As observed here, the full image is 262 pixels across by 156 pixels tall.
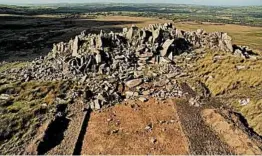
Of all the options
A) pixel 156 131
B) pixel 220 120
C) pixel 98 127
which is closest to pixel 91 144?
pixel 98 127

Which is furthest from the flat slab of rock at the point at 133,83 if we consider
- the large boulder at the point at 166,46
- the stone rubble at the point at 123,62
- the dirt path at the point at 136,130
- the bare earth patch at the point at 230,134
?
the bare earth patch at the point at 230,134

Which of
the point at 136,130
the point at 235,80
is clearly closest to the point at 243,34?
the point at 235,80

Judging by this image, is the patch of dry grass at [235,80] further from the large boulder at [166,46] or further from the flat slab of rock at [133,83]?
the flat slab of rock at [133,83]

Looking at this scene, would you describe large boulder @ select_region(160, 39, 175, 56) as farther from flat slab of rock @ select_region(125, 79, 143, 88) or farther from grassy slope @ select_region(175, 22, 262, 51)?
grassy slope @ select_region(175, 22, 262, 51)

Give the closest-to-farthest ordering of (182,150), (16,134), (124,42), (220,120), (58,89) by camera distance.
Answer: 1. (182,150)
2. (16,134)
3. (220,120)
4. (58,89)
5. (124,42)

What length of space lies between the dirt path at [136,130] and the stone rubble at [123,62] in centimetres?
222

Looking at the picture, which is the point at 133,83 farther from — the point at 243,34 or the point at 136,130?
the point at 243,34

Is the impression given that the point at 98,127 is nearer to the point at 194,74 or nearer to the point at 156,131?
the point at 156,131

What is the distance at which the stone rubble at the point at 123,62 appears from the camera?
1681 inches

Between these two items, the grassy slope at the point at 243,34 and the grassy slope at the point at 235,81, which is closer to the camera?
the grassy slope at the point at 235,81

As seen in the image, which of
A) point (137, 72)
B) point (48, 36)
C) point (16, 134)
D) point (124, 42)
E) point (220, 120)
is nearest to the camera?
point (16, 134)

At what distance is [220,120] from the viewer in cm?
3428

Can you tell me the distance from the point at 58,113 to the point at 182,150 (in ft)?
45.5

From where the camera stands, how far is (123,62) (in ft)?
165
